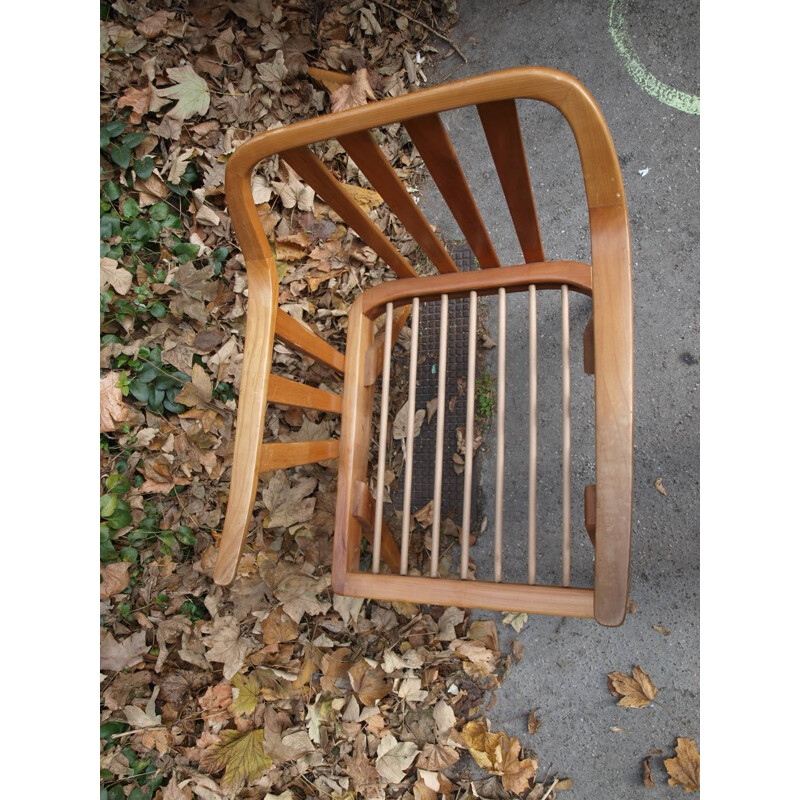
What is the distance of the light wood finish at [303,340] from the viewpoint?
→ 95cm

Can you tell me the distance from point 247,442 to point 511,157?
1.83 feet

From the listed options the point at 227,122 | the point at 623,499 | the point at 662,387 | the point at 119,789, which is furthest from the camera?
the point at 227,122

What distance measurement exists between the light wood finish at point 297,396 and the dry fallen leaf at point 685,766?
118cm

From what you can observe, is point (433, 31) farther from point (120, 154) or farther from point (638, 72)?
point (120, 154)

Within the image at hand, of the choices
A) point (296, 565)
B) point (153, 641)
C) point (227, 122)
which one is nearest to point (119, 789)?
point (153, 641)

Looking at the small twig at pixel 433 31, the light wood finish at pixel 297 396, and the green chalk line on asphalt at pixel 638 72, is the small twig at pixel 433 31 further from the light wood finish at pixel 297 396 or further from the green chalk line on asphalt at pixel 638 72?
the light wood finish at pixel 297 396

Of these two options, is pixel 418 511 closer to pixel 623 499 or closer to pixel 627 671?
pixel 627 671

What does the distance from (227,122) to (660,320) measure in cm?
135

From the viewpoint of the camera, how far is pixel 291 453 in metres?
0.97

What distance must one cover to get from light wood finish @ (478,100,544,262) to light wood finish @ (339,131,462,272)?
0.48ft

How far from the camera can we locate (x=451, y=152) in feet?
2.58

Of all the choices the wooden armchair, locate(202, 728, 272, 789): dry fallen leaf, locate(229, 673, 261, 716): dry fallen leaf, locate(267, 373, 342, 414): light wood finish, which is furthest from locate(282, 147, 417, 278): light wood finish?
locate(202, 728, 272, 789): dry fallen leaf

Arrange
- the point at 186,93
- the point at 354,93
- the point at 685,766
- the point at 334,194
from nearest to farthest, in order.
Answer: the point at 334,194 < the point at 685,766 < the point at 186,93 < the point at 354,93

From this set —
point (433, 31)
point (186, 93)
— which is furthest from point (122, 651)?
point (433, 31)
